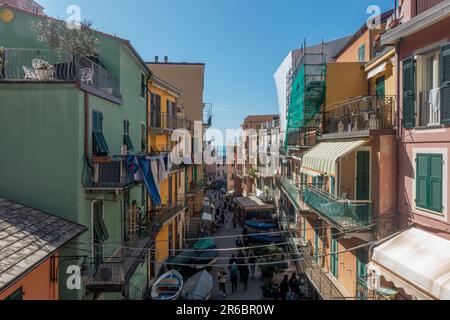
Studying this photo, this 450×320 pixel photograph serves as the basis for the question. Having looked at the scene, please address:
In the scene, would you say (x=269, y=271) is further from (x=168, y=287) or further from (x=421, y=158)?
(x=421, y=158)

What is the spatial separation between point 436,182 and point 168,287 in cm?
1486

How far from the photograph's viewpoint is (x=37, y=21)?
1395 cm

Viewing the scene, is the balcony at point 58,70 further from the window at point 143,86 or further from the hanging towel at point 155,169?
the window at point 143,86

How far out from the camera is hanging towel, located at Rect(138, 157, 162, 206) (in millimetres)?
13205

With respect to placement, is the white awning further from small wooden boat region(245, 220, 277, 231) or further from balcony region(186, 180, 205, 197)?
small wooden boat region(245, 220, 277, 231)

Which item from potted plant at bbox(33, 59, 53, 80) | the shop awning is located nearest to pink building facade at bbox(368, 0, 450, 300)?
the shop awning

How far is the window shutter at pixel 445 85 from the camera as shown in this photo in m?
9.31

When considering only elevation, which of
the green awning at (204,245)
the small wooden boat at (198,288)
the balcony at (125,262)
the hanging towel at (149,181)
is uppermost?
the hanging towel at (149,181)

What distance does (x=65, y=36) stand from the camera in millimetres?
12484

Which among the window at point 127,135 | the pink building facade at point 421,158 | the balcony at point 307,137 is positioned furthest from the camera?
the balcony at point 307,137

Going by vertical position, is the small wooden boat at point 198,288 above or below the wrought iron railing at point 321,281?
below

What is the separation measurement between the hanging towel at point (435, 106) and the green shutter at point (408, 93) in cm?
69

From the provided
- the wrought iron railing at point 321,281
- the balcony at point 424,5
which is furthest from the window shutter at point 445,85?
the wrought iron railing at point 321,281

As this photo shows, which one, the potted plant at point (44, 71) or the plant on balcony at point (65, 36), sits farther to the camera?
the plant on balcony at point (65, 36)
